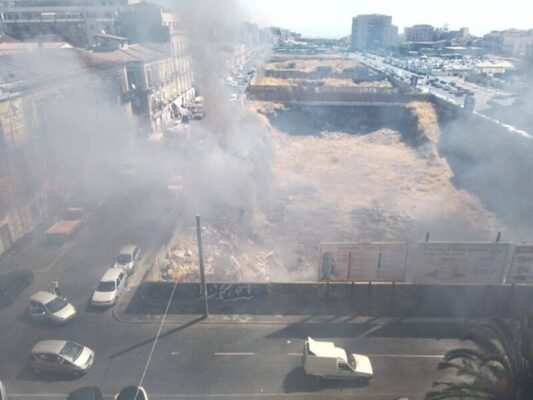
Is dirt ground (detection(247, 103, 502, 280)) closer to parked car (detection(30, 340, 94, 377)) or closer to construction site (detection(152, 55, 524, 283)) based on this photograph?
construction site (detection(152, 55, 524, 283))

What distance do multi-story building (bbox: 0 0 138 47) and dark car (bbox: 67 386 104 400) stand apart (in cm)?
4695

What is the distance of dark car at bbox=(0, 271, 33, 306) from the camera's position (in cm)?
1822

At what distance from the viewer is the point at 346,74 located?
305 feet

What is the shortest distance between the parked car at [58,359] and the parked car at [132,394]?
91.7 inches

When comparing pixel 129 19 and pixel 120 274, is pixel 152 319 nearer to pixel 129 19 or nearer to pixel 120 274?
pixel 120 274

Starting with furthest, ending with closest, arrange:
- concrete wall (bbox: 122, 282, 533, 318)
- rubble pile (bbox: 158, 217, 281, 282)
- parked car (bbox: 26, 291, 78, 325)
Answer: rubble pile (bbox: 158, 217, 281, 282), concrete wall (bbox: 122, 282, 533, 318), parked car (bbox: 26, 291, 78, 325)

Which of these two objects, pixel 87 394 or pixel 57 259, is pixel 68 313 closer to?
pixel 87 394

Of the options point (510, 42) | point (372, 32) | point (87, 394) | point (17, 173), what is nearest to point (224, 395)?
point (87, 394)

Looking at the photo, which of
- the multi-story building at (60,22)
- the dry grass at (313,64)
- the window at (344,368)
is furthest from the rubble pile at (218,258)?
the dry grass at (313,64)

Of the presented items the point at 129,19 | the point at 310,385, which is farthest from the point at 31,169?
the point at 129,19

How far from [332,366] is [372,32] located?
198m

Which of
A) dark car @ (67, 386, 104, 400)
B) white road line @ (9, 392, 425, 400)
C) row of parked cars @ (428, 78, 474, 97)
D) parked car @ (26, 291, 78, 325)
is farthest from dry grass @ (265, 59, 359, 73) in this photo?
dark car @ (67, 386, 104, 400)

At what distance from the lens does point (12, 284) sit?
1880cm

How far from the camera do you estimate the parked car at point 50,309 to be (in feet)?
54.7
